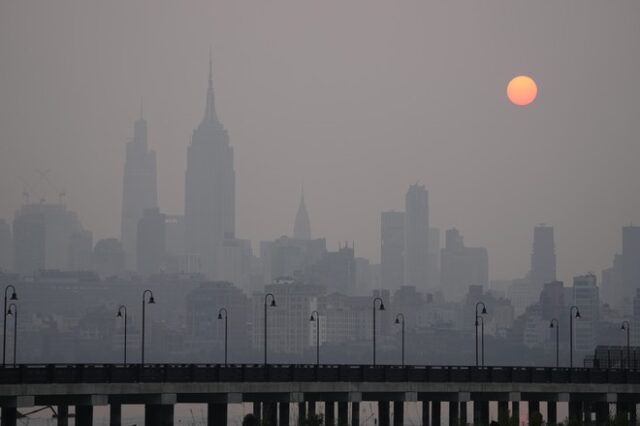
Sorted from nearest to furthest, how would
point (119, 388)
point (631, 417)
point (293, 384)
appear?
1. point (119, 388)
2. point (293, 384)
3. point (631, 417)

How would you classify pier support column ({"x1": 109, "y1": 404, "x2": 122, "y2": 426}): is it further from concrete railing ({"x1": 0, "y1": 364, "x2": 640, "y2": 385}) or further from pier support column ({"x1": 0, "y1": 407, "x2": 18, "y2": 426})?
pier support column ({"x1": 0, "y1": 407, "x2": 18, "y2": 426})

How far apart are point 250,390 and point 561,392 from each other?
→ 28803 millimetres

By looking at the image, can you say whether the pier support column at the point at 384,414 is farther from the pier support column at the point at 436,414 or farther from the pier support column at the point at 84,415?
the pier support column at the point at 84,415

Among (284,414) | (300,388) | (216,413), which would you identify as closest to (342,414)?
(300,388)

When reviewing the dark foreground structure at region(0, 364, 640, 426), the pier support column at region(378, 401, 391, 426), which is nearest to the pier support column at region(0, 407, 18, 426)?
the dark foreground structure at region(0, 364, 640, 426)

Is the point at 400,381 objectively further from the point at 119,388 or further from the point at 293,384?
the point at 119,388

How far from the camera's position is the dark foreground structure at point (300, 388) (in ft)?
372

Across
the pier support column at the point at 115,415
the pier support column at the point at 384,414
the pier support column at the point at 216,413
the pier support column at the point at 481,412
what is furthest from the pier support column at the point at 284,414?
the pier support column at the point at 115,415

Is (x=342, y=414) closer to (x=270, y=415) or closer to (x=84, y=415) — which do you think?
(x=270, y=415)

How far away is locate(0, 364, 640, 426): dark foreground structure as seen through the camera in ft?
372

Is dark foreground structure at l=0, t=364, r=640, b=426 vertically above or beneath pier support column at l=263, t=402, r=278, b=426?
above

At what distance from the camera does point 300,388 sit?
125312mm

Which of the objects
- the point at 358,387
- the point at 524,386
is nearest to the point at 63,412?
the point at 358,387

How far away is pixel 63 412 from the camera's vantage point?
129875 mm
